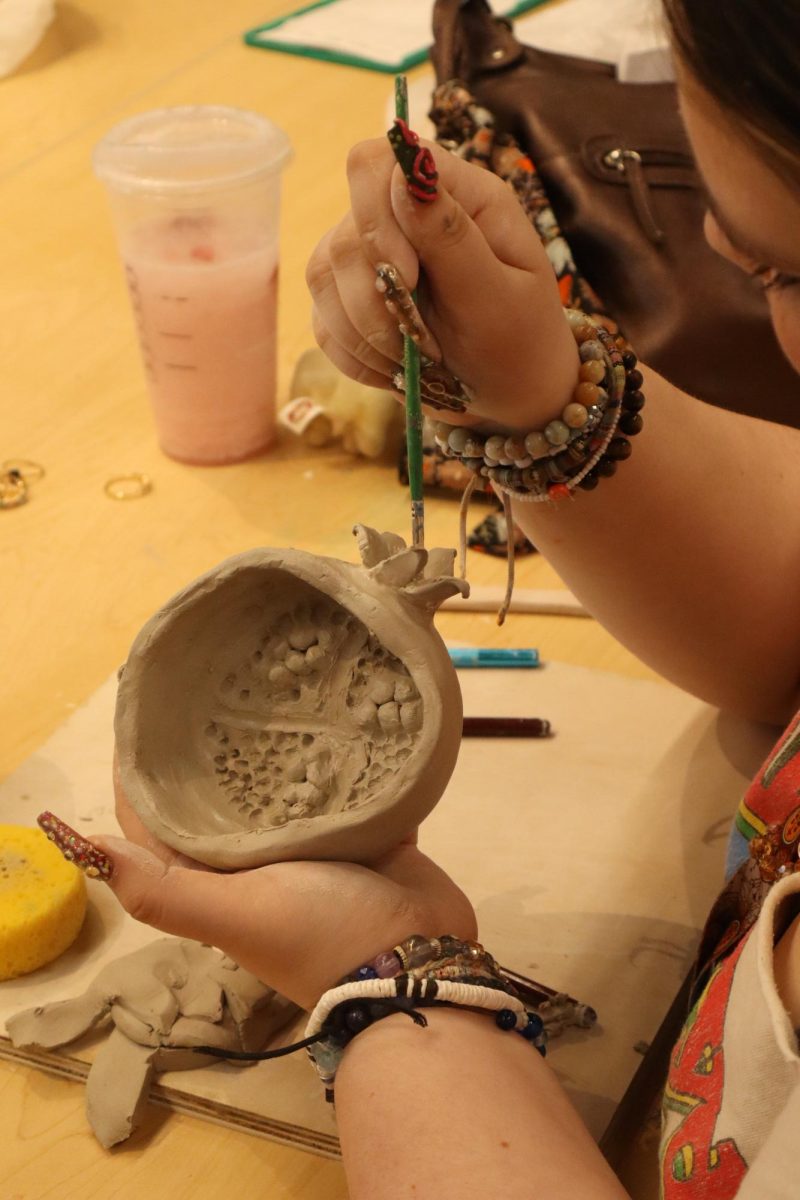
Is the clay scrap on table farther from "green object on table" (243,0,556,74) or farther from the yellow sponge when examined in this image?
"green object on table" (243,0,556,74)

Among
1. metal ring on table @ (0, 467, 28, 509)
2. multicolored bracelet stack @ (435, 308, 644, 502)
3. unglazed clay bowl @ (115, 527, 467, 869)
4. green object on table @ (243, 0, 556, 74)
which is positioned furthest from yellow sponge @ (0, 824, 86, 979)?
green object on table @ (243, 0, 556, 74)

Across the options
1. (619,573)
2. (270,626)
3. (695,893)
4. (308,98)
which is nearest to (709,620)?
(619,573)

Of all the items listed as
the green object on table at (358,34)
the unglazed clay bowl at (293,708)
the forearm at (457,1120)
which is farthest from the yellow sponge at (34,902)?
the green object on table at (358,34)

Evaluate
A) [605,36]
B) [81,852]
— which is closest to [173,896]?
[81,852]

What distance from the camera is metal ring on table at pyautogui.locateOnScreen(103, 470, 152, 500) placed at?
126 cm

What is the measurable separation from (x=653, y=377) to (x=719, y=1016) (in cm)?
41

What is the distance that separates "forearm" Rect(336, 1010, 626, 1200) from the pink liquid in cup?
30.4 inches

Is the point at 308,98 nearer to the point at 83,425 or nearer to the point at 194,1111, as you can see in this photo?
the point at 83,425

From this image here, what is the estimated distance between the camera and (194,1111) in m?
0.72

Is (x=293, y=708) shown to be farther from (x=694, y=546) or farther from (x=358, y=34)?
(x=358, y=34)

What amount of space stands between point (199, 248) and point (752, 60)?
2.69ft

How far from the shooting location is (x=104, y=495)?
126 centimetres

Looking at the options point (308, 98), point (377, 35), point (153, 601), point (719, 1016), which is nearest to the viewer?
point (719, 1016)

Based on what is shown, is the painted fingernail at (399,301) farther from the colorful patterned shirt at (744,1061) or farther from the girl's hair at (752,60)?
the colorful patterned shirt at (744,1061)
